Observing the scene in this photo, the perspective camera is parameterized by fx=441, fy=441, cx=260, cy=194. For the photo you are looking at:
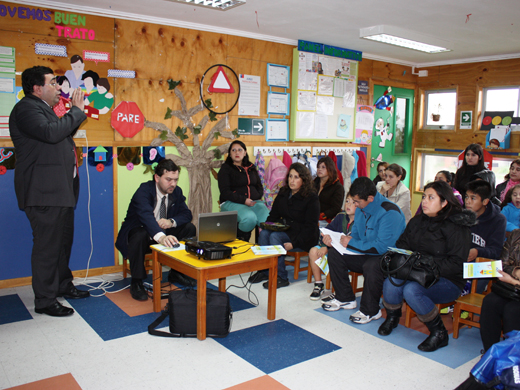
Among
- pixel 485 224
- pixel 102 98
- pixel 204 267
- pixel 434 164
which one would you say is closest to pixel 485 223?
pixel 485 224

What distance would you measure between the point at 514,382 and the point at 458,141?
5396mm

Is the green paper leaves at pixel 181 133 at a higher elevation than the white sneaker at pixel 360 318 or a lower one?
higher

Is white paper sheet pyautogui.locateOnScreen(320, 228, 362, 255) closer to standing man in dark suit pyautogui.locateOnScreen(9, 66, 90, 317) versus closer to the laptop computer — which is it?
the laptop computer

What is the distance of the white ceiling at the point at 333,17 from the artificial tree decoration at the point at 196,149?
30.2 inches

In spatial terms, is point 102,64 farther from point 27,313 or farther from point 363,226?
point 363,226

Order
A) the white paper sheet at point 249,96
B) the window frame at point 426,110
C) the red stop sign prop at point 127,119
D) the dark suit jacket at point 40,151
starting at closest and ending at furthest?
the dark suit jacket at point 40,151 < the red stop sign prop at point 127,119 < the white paper sheet at point 249,96 < the window frame at point 426,110

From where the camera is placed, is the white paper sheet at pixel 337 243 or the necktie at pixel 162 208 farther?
the necktie at pixel 162 208

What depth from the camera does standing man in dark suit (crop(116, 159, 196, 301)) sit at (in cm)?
363

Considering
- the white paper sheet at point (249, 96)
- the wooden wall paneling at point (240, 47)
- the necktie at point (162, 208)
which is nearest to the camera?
the necktie at point (162, 208)

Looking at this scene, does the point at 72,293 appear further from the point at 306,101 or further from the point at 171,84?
the point at 306,101

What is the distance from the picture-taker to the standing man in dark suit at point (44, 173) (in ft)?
10.4

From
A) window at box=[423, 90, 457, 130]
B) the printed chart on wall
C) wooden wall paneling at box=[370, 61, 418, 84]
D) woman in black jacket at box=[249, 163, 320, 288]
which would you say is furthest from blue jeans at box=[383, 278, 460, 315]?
window at box=[423, 90, 457, 130]

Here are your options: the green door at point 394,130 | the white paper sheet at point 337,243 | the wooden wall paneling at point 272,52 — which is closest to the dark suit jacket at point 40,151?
the white paper sheet at point 337,243

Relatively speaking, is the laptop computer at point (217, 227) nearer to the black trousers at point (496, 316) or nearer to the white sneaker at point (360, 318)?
the white sneaker at point (360, 318)
